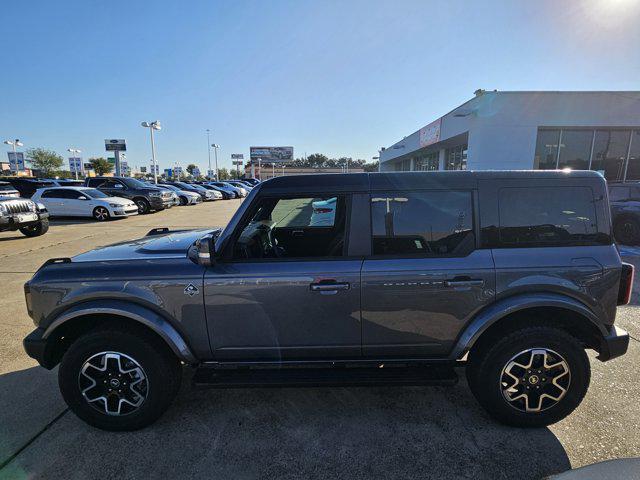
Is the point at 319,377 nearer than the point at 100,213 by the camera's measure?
Yes

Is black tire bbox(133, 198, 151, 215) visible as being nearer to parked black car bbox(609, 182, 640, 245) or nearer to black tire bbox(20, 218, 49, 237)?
black tire bbox(20, 218, 49, 237)

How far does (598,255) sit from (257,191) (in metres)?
2.42

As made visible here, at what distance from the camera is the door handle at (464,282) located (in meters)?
2.42

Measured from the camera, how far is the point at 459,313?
2461 millimetres

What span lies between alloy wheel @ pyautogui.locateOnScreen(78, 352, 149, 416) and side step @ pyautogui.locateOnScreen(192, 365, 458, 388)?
1.42 ft

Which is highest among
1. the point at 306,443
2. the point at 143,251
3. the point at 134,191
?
the point at 143,251

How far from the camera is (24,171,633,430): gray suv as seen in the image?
243 cm

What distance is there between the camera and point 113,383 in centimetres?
254

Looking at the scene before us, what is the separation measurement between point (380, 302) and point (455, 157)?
2360 cm

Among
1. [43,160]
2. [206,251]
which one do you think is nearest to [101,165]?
[43,160]

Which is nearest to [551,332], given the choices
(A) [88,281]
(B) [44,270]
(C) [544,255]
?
(C) [544,255]

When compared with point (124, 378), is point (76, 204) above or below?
above

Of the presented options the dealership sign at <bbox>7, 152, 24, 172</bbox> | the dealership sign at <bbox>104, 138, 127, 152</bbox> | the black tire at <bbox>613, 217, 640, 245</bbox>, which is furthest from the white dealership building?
the dealership sign at <bbox>7, 152, 24, 172</bbox>

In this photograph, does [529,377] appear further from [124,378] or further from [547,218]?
[124,378]
